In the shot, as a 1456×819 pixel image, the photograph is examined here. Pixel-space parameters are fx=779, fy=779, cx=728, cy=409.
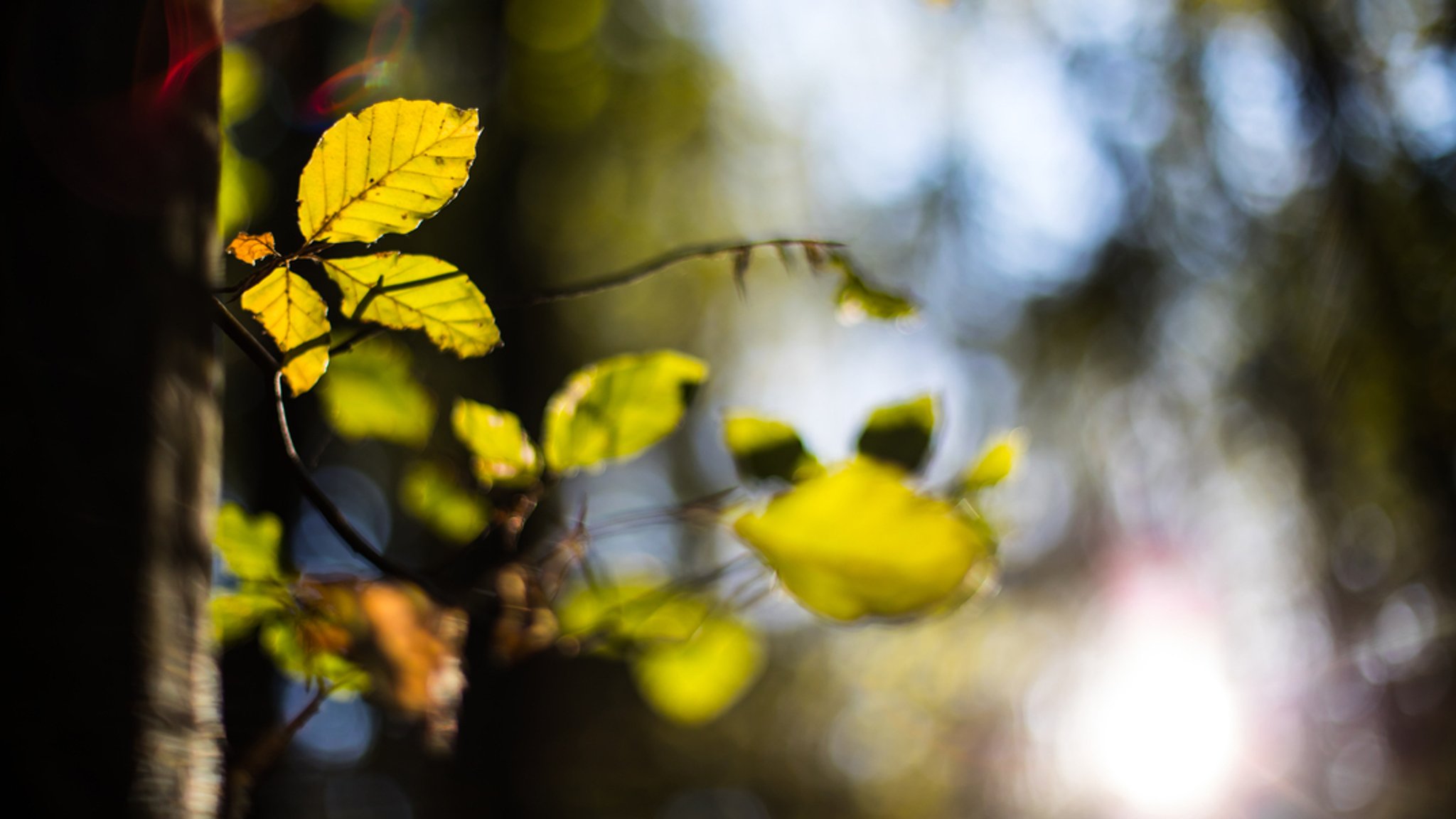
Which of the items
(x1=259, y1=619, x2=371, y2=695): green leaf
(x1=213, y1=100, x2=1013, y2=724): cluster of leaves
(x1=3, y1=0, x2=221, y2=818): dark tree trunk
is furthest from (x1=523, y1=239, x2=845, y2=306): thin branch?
(x1=259, y1=619, x2=371, y2=695): green leaf

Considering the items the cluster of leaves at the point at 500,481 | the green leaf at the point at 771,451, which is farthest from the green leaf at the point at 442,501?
the green leaf at the point at 771,451

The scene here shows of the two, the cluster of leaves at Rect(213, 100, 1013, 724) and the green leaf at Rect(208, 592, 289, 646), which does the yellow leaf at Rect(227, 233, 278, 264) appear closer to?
the cluster of leaves at Rect(213, 100, 1013, 724)

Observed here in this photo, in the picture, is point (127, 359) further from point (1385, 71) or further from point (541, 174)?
point (541, 174)

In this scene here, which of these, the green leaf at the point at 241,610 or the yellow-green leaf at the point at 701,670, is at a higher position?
the green leaf at the point at 241,610

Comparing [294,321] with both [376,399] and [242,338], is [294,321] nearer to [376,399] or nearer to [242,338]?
[242,338]

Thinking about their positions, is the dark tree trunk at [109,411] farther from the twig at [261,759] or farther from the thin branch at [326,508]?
the twig at [261,759]

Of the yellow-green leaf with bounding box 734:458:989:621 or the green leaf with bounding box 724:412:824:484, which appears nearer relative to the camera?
the yellow-green leaf with bounding box 734:458:989:621
